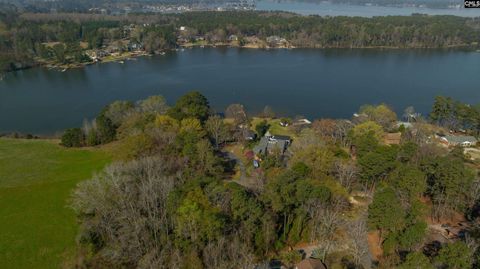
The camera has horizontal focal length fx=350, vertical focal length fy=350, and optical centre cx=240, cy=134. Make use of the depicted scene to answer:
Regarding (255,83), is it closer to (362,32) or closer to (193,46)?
(193,46)

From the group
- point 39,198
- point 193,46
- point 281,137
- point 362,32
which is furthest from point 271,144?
point 193,46

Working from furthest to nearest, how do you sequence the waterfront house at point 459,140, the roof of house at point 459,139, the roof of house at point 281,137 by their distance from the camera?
1. the roof of house at point 459,139
2. the waterfront house at point 459,140
3. the roof of house at point 281,137

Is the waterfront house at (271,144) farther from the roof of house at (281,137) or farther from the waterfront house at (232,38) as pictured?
the waterfront house at (232,38)

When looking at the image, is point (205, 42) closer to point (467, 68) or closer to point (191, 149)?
point (467, 68)

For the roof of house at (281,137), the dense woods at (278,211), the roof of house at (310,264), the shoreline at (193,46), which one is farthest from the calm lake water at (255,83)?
the roof of house at (310,264)

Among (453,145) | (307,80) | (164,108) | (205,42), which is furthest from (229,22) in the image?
(453,145)

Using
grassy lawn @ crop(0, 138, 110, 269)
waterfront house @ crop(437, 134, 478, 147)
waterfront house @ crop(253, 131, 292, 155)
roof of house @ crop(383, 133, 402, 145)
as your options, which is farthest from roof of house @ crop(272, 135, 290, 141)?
waterfront house @ crop(437, 134, 478, 147)
